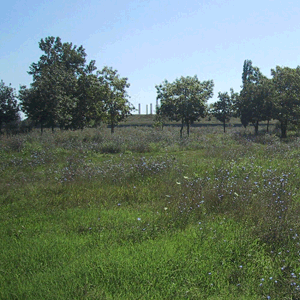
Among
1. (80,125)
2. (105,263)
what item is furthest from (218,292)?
(80,125)

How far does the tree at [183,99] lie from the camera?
85.7 feet

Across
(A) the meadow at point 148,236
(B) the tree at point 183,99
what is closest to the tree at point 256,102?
(B) the tree at point 183,99

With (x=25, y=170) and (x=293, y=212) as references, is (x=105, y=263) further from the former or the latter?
(x=25, y=170)

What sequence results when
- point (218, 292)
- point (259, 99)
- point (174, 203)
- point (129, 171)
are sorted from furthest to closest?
point (259, 99) < point (129, 171) < point (174, 203) < point (218, 292)

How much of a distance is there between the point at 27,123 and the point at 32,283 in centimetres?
4140

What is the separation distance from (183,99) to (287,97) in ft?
28.6

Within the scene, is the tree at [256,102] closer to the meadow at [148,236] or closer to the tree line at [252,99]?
the tree line at [252,99]

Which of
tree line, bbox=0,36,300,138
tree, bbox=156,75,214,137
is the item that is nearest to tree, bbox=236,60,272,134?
tree line, bbox=0,36,300,138

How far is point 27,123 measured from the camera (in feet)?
138

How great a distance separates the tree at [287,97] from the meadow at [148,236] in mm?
18954

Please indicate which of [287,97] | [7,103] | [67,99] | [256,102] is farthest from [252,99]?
[7,103]

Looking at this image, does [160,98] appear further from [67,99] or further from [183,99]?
[67,99]

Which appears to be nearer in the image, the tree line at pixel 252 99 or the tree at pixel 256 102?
the tree line at pixel 252 99

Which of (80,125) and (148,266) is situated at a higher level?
(80,125)
